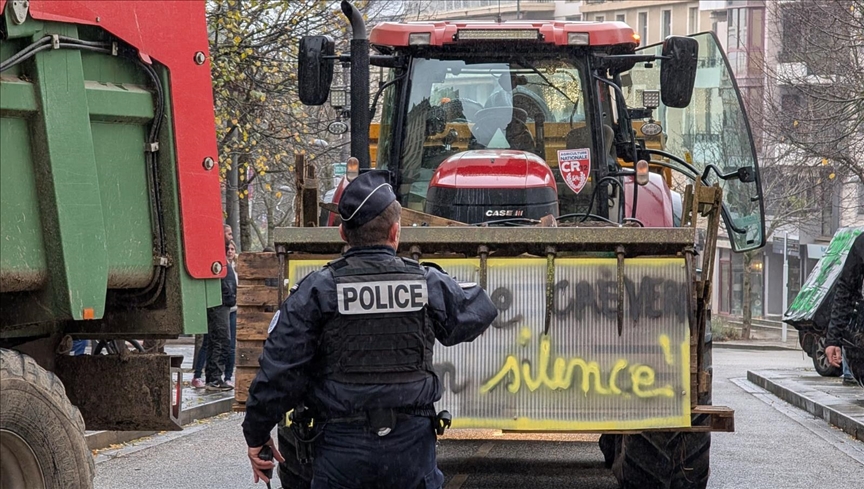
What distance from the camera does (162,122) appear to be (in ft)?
18.4

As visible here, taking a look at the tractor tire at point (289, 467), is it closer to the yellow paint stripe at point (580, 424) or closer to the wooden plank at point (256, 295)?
the wooden plank at point (256, 295)

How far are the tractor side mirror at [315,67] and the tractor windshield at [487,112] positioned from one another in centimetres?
85

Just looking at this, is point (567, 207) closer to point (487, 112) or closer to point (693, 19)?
point (487, 112)

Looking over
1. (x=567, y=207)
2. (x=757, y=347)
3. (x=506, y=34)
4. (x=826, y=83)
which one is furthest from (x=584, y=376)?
(x=757, y=347)

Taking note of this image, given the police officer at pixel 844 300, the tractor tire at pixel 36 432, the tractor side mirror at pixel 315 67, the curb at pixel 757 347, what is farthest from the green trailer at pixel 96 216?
the curb at pixel 757 347

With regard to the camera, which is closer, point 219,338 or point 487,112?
point 487,112

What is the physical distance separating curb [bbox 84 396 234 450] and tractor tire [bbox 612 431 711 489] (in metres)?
3.56

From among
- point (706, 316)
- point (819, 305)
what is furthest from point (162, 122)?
point (819, 305)

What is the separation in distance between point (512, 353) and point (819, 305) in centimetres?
1433

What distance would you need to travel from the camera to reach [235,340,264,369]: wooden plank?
742cm

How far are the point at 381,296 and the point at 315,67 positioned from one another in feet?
14.3

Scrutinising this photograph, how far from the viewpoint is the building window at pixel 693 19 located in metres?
73.2

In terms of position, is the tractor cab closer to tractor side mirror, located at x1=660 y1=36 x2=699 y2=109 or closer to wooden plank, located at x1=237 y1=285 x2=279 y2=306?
tractor side mirror, located at x1=660 y1=36 x2=699 y2=109

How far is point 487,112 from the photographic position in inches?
364
